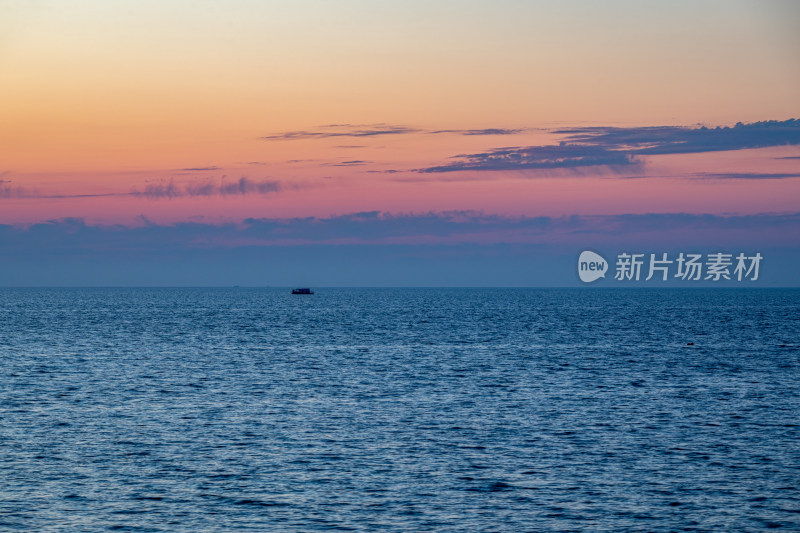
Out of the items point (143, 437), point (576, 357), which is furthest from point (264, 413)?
point (576, 357)

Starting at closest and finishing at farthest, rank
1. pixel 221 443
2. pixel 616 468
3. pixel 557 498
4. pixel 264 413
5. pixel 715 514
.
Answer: pixel 715 514 → pixel 557 498 → pixel 616 468 → pixel 221 443 → pixel 264 413

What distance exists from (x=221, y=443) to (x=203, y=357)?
53139 millimetres

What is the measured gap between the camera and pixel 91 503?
114 feet

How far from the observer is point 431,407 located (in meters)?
59.0

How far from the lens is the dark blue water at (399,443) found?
3362cm

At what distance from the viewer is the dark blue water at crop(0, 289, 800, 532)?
3362 cm

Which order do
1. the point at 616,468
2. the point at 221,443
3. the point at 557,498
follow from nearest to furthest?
1. the point at 557,498
2. the point at 616,468
3. the point at 221,443

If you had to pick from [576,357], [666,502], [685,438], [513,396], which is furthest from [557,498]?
[576,357]

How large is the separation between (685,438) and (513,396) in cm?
1858

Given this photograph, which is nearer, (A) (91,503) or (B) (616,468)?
(A) (91,503)

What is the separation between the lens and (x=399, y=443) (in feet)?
151

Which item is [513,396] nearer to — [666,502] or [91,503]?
[666,502]

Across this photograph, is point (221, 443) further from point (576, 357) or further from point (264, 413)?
point (576, 357)

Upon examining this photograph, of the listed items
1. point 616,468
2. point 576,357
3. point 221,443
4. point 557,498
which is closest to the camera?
point 557,498
